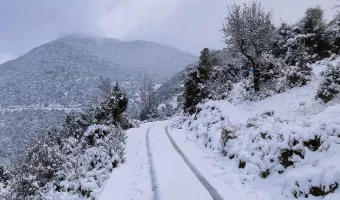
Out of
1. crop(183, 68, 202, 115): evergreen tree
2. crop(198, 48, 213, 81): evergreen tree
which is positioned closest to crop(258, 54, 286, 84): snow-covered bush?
crop(183, 68, 202, 115): evergreen tree

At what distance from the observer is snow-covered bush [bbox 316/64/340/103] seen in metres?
12.8

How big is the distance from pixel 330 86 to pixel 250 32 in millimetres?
9655

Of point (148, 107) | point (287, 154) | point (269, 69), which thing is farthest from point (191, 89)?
point (148, 107)

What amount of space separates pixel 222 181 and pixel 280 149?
229 cm

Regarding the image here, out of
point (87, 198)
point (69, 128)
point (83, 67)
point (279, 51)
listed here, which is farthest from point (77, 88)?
point (87, 198)

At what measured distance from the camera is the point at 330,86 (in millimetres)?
12836

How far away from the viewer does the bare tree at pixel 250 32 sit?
2095 cm

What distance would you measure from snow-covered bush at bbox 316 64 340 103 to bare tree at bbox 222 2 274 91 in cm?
701

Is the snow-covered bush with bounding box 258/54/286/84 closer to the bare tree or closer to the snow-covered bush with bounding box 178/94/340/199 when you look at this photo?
the bare tree

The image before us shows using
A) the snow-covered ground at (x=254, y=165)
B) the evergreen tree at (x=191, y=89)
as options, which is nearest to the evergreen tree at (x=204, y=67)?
the evergreen tree at (x=191, y=89)

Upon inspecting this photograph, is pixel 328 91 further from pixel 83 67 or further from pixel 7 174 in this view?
pixel 83 67

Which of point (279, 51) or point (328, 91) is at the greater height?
point (279, 51)

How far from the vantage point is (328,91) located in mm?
12891

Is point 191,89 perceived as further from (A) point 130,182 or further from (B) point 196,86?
(A) point 130,182
